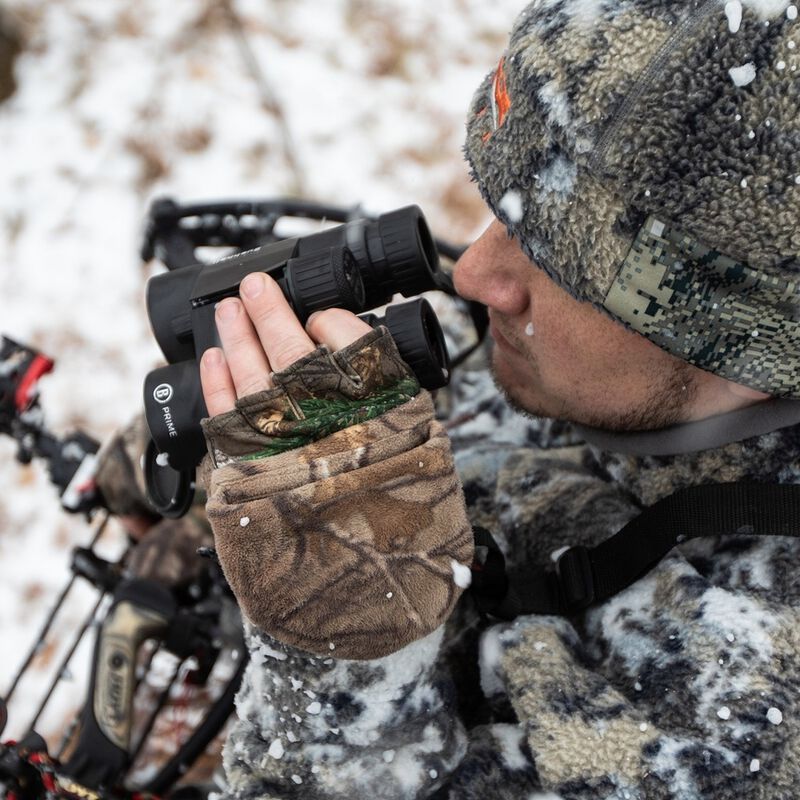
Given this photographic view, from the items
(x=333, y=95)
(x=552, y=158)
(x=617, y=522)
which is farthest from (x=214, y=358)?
(x=333, y=95)

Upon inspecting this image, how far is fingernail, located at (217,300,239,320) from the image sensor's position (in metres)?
0.89

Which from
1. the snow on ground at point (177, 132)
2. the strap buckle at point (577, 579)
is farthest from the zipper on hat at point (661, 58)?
the snow on ground at point (177, 132)

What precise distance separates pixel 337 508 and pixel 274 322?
0.20 metres

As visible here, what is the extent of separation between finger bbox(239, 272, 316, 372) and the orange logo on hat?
26 cm

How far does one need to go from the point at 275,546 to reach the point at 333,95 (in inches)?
84.9

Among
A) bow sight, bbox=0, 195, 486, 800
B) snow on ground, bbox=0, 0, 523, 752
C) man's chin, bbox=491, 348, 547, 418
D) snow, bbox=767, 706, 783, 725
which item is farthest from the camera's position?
snow on ground, bbox=0, 0, 523, 752

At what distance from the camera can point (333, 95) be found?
2678 mm

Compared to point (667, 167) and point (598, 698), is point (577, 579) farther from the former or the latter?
point (667, 167)

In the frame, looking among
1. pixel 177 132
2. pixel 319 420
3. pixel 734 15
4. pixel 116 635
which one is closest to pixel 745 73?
pixel 734 15

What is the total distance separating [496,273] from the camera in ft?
3.14

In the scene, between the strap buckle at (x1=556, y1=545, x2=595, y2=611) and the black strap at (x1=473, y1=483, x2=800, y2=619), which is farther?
the strap buckle at (x1=556, y1=545, x2=595, y2=611)

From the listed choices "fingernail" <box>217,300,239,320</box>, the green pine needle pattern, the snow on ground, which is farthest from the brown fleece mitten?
the snow on ground

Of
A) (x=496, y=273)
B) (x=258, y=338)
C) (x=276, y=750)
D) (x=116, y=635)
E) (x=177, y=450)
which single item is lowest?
(x=276, y=750)

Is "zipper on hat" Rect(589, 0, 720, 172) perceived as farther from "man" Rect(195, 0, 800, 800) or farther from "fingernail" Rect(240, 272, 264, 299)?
"fingernail" Rect(240, 272, 264, 299)
